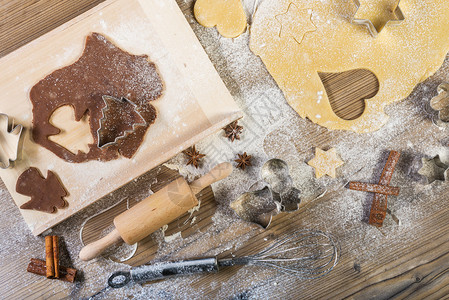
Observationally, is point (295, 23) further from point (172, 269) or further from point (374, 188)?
point (172, 269)

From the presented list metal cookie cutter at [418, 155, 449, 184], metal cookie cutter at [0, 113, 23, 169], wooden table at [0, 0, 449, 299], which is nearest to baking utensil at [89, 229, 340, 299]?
wooden table at [0, 0, 449, 299]

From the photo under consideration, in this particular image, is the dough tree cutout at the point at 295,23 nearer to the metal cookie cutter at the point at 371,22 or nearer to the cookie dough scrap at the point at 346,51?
the cookie dough scrap at the point at 346,51

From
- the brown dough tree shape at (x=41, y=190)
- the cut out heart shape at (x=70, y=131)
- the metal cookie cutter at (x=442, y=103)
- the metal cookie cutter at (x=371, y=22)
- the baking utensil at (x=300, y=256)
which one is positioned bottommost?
the baking utensil at (x=300, y=256)

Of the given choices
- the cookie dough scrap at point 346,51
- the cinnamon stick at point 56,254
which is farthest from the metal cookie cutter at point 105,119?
the cookie dough scrap at point 346,51

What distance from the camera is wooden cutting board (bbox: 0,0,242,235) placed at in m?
1.19

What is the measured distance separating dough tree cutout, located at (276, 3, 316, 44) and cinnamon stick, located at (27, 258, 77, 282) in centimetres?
121

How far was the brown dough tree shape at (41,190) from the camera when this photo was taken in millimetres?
1177

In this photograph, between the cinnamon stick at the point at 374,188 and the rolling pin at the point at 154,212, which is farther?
the cinnamon stick at the point at 374,188

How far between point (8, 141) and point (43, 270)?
50 centimetres

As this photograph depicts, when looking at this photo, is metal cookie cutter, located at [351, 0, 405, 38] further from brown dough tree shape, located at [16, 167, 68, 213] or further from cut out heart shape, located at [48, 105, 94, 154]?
brown dough tree shape, located at [16, 167, 68, 213]

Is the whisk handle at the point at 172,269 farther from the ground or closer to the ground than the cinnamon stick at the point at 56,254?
closer to the ground

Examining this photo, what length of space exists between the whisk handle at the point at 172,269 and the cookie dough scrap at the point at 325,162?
1.68ft

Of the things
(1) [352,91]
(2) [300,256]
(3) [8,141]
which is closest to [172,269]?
(2) [300,256]

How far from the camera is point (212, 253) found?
126cm
